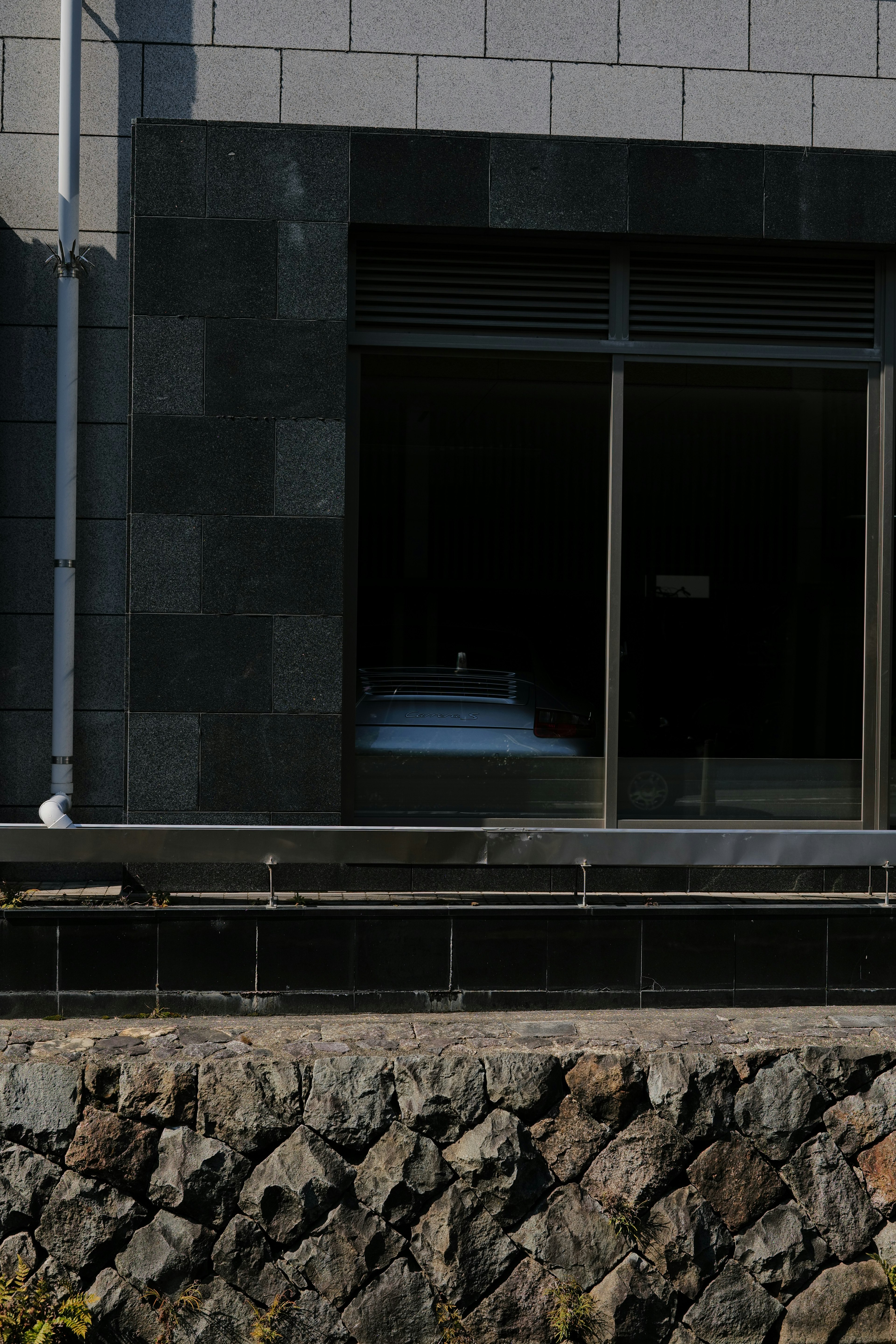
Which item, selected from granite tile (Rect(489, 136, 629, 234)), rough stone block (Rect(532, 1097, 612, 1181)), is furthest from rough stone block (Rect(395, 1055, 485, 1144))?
granite tile (Rect(489, 136, 629, 234))

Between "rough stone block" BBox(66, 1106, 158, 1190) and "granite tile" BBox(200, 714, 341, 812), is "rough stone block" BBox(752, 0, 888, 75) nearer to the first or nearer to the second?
"granite tile" BBox(200, 714, 341, 812)

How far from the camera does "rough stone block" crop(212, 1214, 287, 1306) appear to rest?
4664 mm

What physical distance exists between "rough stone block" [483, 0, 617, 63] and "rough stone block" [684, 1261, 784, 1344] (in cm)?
623

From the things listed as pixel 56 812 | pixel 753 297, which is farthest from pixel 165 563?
pixel 753 297

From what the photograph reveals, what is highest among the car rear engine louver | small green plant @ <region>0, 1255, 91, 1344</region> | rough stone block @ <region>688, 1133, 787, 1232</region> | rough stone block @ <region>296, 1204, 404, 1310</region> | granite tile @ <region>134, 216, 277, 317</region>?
granite tile @ <region>134, 216, 277, 317</region>

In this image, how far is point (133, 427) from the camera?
681cm

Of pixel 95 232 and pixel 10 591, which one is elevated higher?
pixel 95 232

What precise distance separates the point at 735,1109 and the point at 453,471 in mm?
4045

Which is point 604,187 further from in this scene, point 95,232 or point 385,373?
point 95,232

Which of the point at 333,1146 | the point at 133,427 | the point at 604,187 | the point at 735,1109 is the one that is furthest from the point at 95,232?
the point at 735,1109

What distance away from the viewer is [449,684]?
7.41 metres

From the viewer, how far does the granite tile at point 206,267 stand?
22.4 feet

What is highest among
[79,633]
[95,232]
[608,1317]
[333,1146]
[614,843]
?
[95,232]

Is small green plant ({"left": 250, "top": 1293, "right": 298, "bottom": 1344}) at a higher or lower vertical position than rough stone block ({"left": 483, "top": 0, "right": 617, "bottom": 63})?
lower
